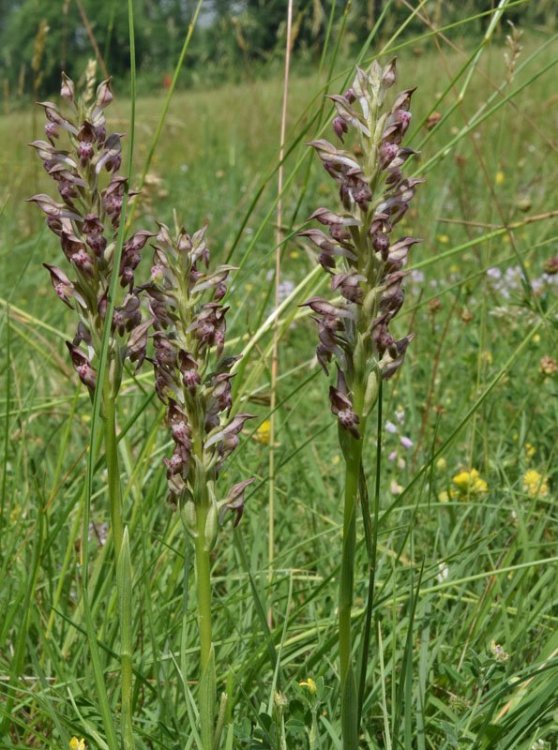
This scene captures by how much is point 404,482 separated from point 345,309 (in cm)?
142

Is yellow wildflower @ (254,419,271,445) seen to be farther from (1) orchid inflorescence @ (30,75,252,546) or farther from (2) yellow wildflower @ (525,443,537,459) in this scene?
(1) orchid inflorescence @ (30,75,252,546)

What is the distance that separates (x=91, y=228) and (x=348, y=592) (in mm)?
453

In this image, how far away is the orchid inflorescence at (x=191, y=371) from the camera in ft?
3.12

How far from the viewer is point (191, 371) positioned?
36.9 inches

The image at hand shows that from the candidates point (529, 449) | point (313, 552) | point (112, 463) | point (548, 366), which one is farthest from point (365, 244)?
point (529, 449)

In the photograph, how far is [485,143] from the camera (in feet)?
19.1

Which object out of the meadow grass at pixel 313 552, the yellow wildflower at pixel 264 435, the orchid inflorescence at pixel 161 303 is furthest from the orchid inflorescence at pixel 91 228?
the yellow wildflower at pixel 264 435

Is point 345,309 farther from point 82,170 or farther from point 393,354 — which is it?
point 82,170

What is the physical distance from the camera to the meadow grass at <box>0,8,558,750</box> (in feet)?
4.23

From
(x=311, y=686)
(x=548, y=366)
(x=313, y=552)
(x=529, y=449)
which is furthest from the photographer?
(x=529, y=449)

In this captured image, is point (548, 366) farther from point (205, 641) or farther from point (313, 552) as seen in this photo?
point (205, 641)

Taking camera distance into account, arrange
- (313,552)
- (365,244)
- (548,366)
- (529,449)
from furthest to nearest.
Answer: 1. (529,449)
2. (548,366)
3. (313,552)
4. (365,244)

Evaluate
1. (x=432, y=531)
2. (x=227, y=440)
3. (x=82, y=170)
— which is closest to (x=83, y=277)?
(x=82, y=170)

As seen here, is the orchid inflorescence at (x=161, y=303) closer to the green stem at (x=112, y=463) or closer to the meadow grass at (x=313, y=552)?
the green stem at (x=112, y=463)
